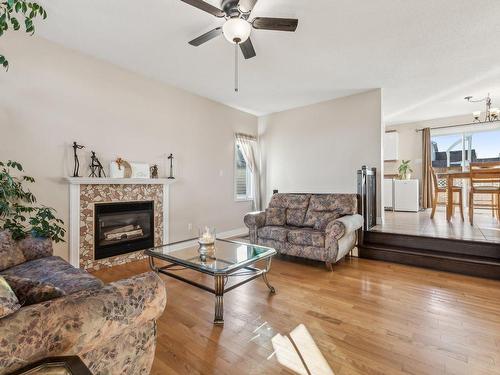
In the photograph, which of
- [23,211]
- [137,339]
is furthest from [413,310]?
[23,211]

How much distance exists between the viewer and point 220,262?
236 cm

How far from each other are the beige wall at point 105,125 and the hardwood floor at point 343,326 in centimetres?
155

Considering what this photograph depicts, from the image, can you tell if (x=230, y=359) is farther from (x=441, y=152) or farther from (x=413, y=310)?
(x=441, y=152)

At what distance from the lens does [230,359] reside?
1.65m

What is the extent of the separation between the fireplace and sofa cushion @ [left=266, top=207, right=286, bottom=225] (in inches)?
72.0

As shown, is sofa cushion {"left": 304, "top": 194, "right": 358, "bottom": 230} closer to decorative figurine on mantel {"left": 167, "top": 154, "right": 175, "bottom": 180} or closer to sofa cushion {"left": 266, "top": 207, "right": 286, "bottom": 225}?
sofa cushion {"left": 266, "top": 207, "right": 286, "bottom": 225}

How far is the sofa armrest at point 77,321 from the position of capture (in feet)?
2.74

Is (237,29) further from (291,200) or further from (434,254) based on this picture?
(434,254)

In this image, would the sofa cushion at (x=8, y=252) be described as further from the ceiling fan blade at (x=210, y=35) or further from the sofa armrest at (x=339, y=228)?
the sofa armrest at (x=339, y=228)

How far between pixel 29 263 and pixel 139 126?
2266mm

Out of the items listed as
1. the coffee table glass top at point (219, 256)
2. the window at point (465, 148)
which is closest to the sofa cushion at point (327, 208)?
the coffee table glass top at point (219, 256)

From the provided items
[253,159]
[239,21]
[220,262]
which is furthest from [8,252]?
[253,159]

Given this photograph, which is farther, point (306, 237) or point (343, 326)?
point (306, 237)

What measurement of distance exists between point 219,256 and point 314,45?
2672mm
